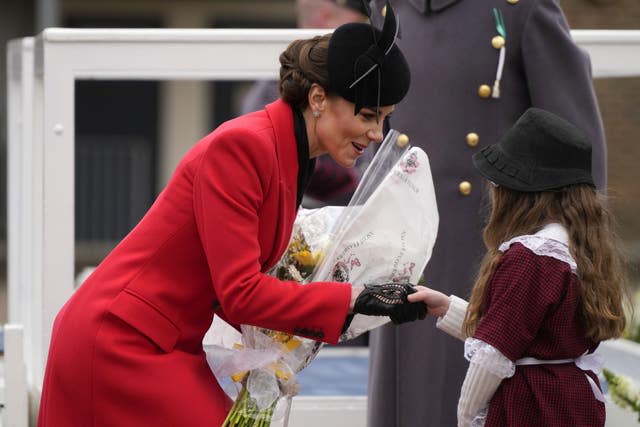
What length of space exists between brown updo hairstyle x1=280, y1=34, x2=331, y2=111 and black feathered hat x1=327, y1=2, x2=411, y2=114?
0.12ft

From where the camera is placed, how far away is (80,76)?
14.2ft

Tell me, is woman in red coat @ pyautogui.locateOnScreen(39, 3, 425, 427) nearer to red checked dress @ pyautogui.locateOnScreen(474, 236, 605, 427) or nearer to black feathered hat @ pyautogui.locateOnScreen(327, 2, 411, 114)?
black feathered hat @ pyautogui.locateOnScreen(327, 2, 411, 114)

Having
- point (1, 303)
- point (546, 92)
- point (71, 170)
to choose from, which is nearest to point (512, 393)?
point (546, 92)

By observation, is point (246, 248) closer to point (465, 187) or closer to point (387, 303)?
point (387, 303)

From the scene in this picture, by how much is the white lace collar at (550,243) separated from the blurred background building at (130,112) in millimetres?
12598

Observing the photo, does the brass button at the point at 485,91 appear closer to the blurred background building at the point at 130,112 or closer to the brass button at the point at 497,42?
the brass button at the point at 497,42

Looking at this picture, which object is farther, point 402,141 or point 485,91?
point 485,91

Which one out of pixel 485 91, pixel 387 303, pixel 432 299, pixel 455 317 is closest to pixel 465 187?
pixel 485 91

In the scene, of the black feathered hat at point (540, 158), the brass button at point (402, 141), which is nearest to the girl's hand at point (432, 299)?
the black feathered hat at point (540, 158)

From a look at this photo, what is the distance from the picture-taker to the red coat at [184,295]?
9.64ft

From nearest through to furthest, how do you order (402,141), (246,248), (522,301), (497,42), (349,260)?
1. (246,248)
2. (522,301)
3. (349,260)
4. (402,141)
5. (497,42)

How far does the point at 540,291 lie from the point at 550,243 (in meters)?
0.12

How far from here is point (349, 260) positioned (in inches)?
125

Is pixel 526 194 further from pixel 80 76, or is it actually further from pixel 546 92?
pixel 80 76
